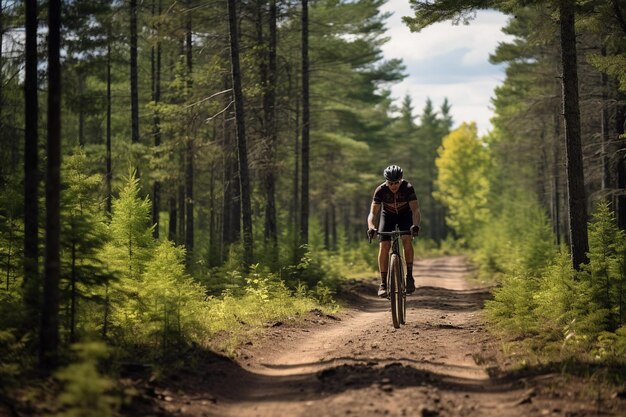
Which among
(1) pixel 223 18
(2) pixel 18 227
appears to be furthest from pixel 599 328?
(1) pixel 223 18

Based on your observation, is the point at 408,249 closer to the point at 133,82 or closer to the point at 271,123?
the point at 271,123

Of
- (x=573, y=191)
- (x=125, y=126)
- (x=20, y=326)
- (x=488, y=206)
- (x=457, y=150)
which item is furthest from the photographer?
(x=488, y=206)

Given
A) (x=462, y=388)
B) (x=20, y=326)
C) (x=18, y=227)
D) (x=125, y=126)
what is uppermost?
(x=125, y=126)

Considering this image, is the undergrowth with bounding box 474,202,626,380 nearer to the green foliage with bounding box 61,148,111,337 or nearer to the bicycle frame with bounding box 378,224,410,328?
the bicycle frame with bounding box 378,224,410,328

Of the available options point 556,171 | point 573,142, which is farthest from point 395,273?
point 556,171

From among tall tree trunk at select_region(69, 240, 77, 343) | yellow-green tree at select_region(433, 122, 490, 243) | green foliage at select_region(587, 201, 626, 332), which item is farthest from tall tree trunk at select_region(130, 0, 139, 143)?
yellow-green tree at select_region(433, 122, 490, 243)

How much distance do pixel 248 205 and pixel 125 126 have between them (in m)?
17.2

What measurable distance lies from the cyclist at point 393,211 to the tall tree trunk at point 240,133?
7.46 m

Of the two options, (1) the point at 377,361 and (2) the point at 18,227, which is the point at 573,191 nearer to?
(1) the point at 377,361

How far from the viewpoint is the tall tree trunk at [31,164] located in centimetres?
830

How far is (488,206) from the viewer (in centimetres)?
6862

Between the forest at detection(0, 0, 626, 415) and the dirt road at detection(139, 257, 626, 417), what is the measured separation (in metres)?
0.79

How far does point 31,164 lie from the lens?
8.58m

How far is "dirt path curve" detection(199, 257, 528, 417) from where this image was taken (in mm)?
6250
